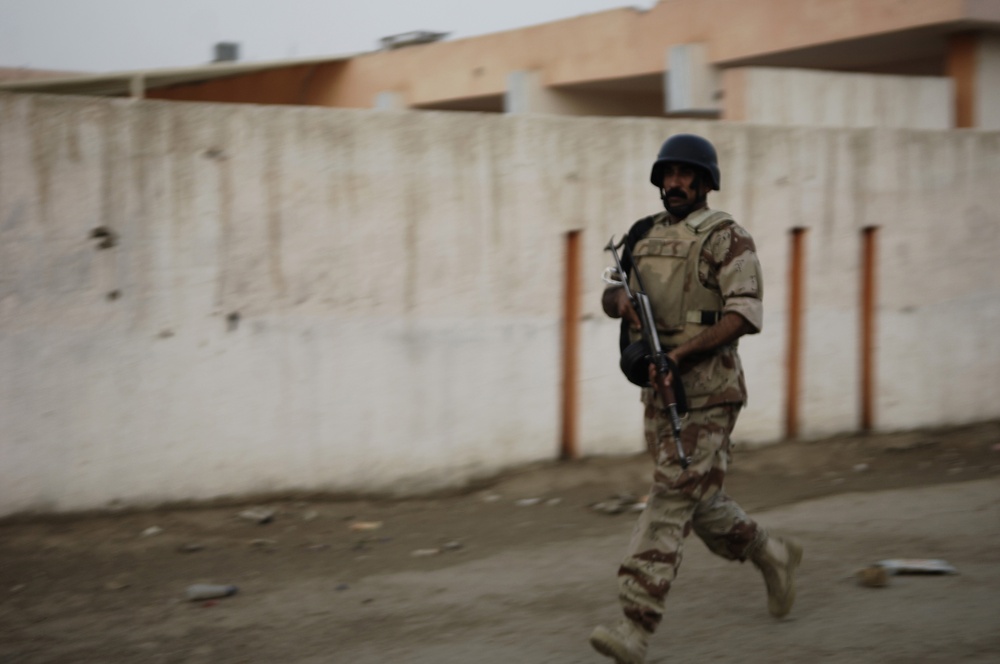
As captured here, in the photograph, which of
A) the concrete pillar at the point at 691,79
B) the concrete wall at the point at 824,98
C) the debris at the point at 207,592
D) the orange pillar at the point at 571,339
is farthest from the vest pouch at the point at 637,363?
the concrete pillar at the point at 691,79

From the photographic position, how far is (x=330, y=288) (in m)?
6.44

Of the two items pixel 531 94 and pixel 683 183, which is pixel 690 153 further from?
pixel 531 94

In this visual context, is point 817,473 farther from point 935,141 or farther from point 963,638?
point 963,638

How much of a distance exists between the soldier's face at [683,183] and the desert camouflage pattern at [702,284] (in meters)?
0.07

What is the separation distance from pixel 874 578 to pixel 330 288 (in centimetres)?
321

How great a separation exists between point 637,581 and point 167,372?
3.15 m

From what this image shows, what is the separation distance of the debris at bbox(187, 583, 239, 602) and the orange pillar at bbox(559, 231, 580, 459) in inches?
107

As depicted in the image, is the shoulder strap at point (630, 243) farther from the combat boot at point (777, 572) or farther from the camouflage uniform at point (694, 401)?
the combat boot at point (777, 572)

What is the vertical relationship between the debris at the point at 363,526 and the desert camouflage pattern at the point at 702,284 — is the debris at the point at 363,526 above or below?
below

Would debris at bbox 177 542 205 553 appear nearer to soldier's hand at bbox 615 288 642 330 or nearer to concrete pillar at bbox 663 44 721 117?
soldier's hand at bbox 615 288 642 330

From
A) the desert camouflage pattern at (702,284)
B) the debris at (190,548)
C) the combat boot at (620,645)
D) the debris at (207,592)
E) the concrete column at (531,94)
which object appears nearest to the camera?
the combat boot at (620,645)

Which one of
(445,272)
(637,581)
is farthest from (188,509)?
(637,581)

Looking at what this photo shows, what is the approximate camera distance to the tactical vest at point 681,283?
3.98m

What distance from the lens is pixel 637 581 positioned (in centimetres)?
375
